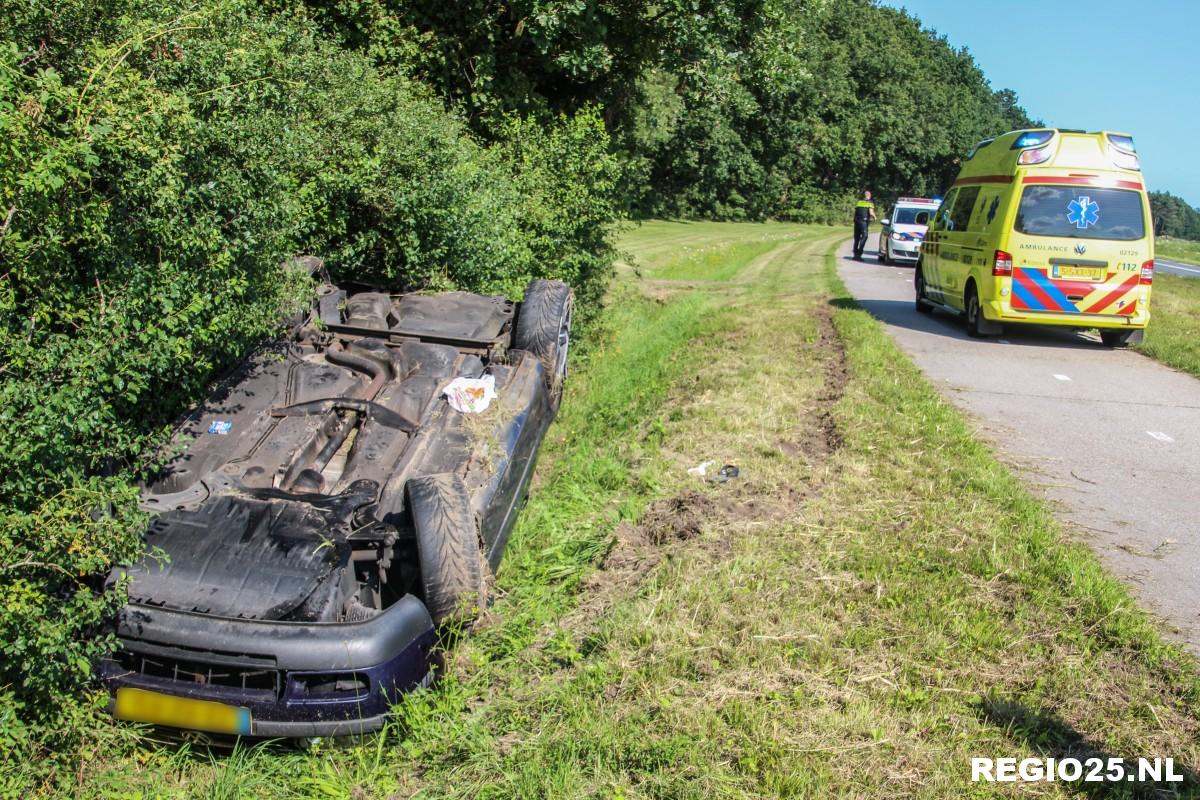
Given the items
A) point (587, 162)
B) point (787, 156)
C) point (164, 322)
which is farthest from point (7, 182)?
point (787, 156)

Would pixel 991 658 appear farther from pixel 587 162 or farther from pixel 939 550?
pixel 587 162

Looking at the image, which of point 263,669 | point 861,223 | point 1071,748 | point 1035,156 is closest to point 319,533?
point 263,669

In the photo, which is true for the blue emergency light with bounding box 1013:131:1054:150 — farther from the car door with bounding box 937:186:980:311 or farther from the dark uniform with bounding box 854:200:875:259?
the dark uniform with bounding box 854:200:875:259

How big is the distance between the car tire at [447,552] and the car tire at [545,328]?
2.87 meters

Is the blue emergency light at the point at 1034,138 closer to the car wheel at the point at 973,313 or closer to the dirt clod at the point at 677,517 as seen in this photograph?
the car wheel at the point at 973,313

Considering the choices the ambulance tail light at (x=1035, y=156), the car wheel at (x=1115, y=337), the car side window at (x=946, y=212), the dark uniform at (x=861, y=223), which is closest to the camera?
the ambulance tail light at (x=1035, y=156)

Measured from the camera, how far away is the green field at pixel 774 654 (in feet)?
12.0

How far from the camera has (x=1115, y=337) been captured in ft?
38.0

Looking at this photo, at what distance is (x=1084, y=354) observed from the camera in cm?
1109

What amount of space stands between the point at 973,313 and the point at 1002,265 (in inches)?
36.4

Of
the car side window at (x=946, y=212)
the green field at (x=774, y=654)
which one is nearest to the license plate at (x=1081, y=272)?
the car side window at (x=946, y=212)

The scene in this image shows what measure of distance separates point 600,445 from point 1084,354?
251 inches

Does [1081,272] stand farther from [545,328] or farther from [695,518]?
[695,518]

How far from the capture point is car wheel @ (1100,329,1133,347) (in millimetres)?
11540
